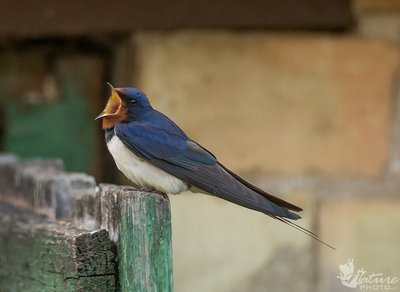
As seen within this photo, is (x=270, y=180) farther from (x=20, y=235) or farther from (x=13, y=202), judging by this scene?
(x=20, y=235)

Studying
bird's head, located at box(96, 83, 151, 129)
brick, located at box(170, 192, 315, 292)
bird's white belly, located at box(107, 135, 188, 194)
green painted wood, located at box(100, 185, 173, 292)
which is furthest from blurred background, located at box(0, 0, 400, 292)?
green painted wood, located at box(100, 185, 173, 292)

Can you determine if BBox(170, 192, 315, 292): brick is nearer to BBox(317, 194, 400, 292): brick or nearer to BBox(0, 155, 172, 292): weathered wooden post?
BBox(317, 194, 400, 292): brick

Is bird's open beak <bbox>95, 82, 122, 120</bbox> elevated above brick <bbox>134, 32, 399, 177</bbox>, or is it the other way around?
brick <bbox>134, 32, 399, 177</bbox>

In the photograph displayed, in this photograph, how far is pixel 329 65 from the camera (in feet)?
9.43

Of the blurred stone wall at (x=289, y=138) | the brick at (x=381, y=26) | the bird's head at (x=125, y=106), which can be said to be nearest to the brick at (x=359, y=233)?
the blurred stone wall at (x=289, y=138)

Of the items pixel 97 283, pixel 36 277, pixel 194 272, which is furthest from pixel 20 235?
pixel 194 272

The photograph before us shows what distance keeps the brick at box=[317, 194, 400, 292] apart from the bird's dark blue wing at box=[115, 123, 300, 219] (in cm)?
60

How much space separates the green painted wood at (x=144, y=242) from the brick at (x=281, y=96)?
1.01m

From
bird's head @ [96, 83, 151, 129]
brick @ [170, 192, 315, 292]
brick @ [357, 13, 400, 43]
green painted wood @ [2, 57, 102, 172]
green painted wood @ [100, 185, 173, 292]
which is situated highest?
brick @ [357, 13, 400, 43]

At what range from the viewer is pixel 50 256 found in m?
2.00

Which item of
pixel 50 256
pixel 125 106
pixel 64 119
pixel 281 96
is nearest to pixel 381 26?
pixel 281 96

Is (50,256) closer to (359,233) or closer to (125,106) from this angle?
(125,106)

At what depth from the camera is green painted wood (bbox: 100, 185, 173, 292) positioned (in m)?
1.80

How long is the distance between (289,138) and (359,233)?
28 cm
